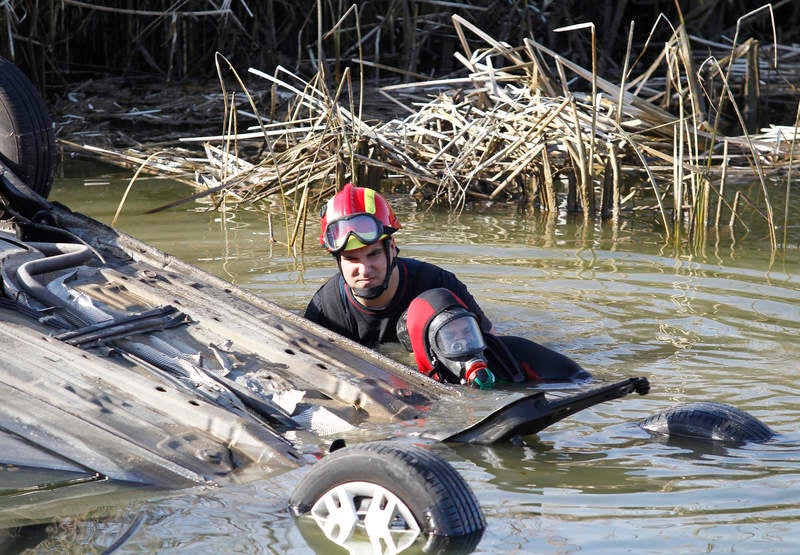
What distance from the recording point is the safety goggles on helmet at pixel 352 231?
18.1ft

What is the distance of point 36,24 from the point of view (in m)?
13.3

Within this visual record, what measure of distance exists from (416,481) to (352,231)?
2024 millimetres

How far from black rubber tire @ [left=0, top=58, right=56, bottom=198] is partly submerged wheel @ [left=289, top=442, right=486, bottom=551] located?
4054 millimetres

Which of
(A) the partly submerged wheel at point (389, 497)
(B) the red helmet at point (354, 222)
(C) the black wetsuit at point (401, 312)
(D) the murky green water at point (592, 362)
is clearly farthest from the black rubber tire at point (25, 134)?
(A) the partly submerged wheel at point (389, 497)

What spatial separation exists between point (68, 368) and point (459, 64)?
10.9 metres

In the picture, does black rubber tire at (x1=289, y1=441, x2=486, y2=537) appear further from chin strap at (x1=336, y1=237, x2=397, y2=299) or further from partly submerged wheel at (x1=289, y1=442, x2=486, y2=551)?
chin strap at (x1=336, y1=237, x2=397, y2=299)

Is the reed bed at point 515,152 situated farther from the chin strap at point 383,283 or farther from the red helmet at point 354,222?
the red helmet at point 354,222

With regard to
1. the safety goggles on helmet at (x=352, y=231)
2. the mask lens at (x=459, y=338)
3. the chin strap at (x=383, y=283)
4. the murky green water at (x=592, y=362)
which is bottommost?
the murky green water at (x=592, y=362)

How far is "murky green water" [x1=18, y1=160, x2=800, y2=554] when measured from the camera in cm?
391

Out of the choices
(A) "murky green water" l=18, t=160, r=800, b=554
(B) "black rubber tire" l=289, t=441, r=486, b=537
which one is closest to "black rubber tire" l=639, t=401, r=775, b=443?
(A) "murky green water" l=18, t=160, r=800, b=554

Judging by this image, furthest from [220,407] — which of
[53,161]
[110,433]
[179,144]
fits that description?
[179,144]

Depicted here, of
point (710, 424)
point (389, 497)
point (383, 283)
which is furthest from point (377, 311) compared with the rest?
point (389, 497)

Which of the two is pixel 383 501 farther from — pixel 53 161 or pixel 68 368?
pixel 53 161

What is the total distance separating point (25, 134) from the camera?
714 cm
